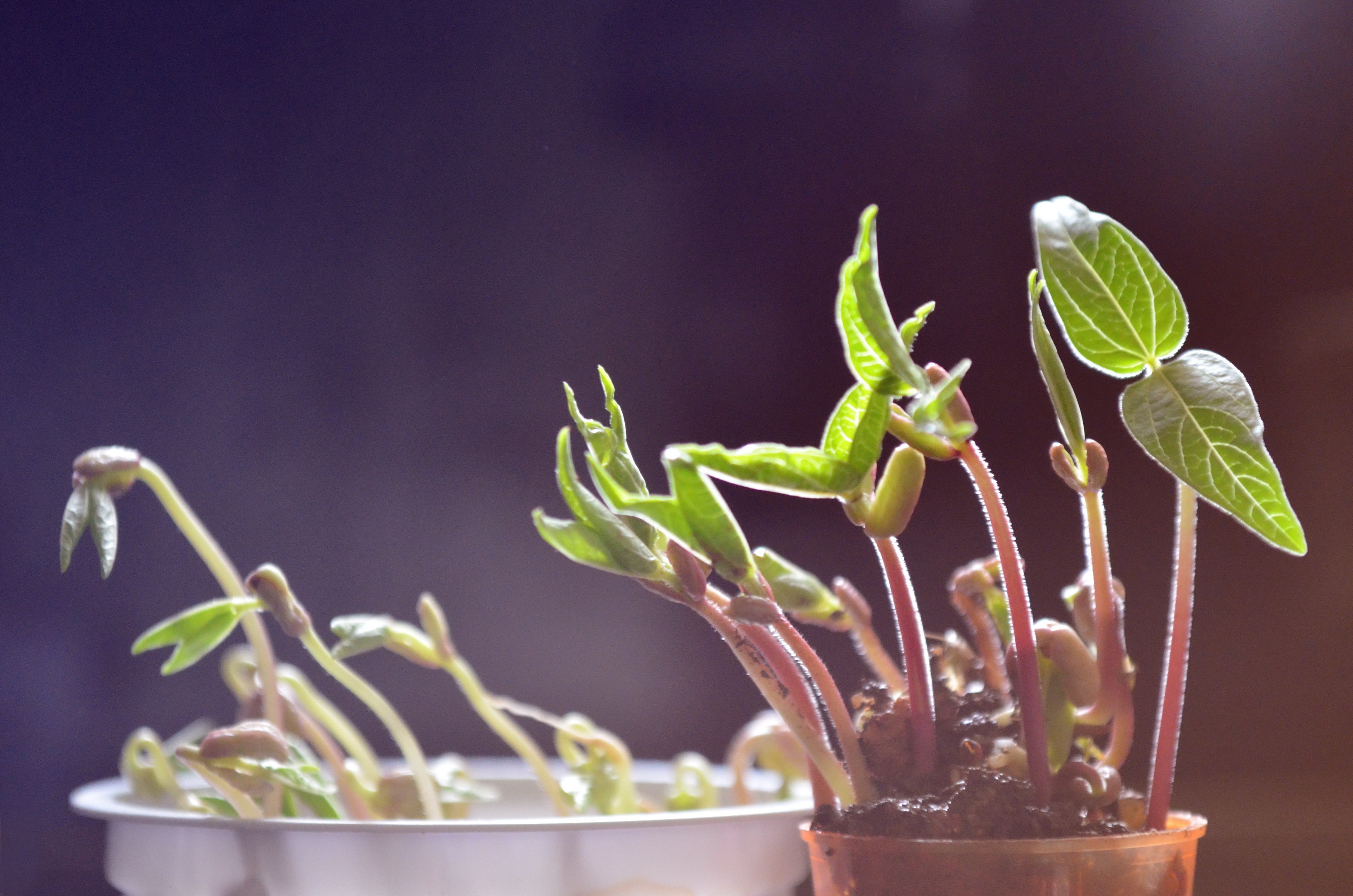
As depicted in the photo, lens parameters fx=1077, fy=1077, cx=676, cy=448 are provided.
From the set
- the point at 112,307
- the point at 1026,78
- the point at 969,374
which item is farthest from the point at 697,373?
the point at 112,307

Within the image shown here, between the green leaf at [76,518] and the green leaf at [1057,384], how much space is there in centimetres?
37

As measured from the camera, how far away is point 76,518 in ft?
1.44

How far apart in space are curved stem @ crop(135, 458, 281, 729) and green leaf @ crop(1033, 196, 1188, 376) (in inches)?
14.2

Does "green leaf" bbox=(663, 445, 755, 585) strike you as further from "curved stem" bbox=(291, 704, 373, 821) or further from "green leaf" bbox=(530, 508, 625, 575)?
"curved stem" bbox=(291, 704, 373, 821)

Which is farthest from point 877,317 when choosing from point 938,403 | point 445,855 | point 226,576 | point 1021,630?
point 226,576

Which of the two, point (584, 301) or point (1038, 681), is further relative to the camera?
point (584, 301)

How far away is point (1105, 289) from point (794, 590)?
0.49 feet

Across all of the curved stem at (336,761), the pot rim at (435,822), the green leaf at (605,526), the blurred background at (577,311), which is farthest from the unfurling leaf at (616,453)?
the blurred background at (577,311)

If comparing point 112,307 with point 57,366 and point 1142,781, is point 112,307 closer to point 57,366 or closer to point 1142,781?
point 57,366

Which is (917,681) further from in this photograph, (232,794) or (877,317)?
(232,794)

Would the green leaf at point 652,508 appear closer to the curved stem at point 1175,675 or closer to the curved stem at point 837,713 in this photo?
the curved stem at point 837,713

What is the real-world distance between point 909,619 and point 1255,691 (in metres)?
0.50

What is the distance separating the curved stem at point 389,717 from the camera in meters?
0.48

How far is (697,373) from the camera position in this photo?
82cm
